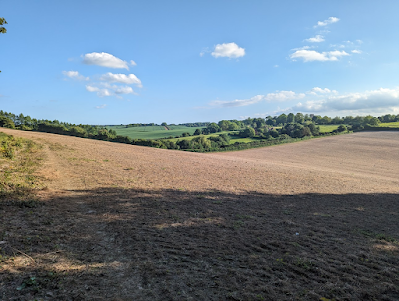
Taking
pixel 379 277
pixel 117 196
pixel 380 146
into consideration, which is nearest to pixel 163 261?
pixel 379 277

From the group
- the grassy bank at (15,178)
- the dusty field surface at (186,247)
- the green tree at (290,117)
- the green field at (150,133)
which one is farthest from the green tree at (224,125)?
the dusty field surface at (186,247)

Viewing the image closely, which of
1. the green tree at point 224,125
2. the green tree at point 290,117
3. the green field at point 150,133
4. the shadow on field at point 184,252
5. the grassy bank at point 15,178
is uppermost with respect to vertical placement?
the green tree at point 290,117

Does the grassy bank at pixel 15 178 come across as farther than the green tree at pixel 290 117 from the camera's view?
No

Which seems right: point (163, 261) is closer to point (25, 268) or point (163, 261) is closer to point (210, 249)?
point (210, 249)

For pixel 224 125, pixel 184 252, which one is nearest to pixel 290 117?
pixel 224 125

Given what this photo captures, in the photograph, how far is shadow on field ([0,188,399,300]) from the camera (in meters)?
4.57

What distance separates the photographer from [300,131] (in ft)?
318

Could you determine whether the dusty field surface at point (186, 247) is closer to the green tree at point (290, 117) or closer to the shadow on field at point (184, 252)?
the shadow on field at point (184, 252)

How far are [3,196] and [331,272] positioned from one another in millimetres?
12081

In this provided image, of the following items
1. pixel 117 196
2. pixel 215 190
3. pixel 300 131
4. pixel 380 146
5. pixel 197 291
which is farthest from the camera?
pixel 300 131

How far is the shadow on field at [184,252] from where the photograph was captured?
15.0 ft

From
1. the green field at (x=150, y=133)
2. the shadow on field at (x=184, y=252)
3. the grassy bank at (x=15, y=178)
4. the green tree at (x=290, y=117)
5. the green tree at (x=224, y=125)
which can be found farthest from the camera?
the green tree at (x=290, y=117)

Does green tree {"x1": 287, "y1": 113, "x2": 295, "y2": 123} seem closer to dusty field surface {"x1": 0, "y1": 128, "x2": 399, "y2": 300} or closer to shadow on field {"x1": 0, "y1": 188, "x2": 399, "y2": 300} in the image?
dusty field surface {"x1": 0, "y1": 128, "x2": 399, "y2": 300}

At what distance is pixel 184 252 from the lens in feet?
20.3
